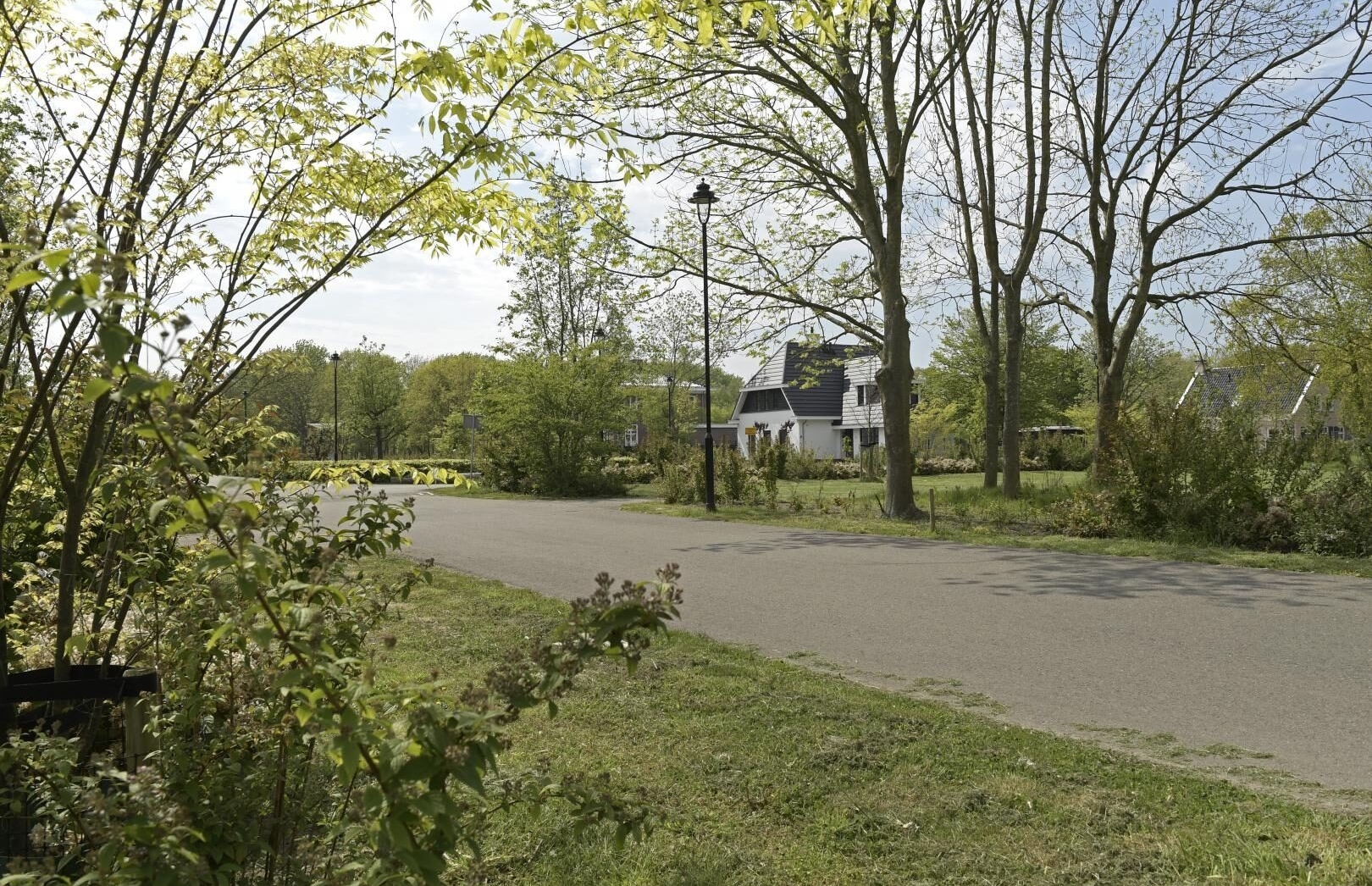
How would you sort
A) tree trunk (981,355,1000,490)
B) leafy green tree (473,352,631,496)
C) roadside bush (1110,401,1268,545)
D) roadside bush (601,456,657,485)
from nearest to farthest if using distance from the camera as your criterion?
roadside bush (1110,401,1268,545) < tree trunk (981,355,1000,490) < leafy green tree (473,352,631,496) < roadside bush (601,456,657,485)

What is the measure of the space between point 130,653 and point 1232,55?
21402 mm

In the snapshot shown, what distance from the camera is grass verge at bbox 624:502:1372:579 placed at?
11.1 meters

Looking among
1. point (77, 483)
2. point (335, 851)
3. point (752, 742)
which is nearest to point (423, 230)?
point (77, 483)

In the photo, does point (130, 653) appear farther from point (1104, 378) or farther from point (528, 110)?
point (1104, 378)

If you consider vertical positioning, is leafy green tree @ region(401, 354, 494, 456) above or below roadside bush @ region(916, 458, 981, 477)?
above

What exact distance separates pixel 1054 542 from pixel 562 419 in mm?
17868

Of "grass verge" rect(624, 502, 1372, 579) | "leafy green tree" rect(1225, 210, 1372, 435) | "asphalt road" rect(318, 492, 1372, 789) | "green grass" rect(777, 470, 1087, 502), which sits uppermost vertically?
"leafy green tree" rect(1225, 210, 1372, 435)

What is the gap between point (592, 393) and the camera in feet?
97.7

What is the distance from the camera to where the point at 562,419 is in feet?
95.5

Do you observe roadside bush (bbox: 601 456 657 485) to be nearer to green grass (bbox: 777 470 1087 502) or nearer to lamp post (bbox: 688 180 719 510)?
green grass (bbox: 777 470 1087 502)

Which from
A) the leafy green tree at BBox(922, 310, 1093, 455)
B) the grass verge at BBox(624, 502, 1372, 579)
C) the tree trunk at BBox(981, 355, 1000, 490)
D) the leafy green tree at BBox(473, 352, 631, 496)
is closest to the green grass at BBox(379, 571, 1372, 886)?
the grass verge at BBox(624, 502, 1372, 579)

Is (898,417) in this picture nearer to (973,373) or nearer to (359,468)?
(359,468)

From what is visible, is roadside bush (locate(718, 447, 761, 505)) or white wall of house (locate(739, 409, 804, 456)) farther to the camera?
white wall of house (locate(739, 409, 804, 456))

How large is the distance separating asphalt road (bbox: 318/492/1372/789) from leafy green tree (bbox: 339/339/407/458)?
180 ft
